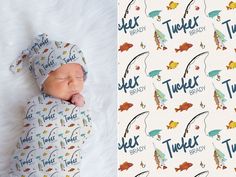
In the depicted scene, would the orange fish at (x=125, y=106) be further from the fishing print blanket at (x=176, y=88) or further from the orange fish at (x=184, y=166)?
the orange fish at (x=184, y=166)

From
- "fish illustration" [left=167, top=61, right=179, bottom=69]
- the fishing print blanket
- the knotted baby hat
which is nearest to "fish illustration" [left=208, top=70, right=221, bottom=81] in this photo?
the fishing print blanket

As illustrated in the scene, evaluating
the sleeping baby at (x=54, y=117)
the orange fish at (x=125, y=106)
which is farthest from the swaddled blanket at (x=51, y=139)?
the orange fish at (x=125, y=106)

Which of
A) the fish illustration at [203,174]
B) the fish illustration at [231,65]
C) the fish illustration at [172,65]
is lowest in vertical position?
the fish illustration at [203,174]

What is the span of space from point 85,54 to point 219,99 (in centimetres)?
47

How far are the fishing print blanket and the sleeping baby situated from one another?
0.16m

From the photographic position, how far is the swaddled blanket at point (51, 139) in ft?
3.48

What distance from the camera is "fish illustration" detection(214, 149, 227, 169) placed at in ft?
4.00

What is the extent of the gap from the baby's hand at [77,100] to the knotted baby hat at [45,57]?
3.1 inches

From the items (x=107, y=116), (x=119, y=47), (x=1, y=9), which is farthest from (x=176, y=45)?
(x=1, y=9)

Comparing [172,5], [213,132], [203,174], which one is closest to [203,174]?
[203,174]

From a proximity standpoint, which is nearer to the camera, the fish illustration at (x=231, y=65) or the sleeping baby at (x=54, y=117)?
the sleeping baby at (x=54, y=117)

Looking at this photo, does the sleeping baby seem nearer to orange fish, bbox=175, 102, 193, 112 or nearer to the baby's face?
the baby's face

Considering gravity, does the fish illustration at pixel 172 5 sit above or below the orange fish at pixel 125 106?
above

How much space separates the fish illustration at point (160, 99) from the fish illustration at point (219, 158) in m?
0.22
